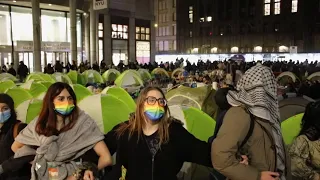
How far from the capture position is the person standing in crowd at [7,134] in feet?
11.0

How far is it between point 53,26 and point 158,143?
32.9 metres

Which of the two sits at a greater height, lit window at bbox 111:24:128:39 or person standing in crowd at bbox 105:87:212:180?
lit window at bbox 111:24:128:39

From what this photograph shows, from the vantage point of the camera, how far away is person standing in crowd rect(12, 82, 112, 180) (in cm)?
297

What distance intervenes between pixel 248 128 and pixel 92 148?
4.97ft

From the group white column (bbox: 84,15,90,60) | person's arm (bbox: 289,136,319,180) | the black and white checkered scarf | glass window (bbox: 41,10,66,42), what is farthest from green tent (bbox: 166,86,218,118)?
white column (bbox: 84,15,90,60)

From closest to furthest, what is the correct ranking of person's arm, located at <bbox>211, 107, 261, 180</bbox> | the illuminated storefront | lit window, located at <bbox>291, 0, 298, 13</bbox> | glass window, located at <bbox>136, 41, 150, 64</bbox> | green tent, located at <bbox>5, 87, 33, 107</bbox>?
1. person's arm, located at <bbox>211, 107, 261, 180</bbox>
2. green tent, located at <bbox>5, 87, 33, 107</bbox>
3. the illuminated storefront
4. glass window, located at <bbox>136, 41, 150, 64</bbox>
5. lit window, located at <bbox>291, 0, 298, 13</bbox>

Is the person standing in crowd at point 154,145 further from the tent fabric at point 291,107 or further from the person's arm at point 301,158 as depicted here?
the tent fabric at point 291,107

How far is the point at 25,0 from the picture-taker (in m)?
28.2

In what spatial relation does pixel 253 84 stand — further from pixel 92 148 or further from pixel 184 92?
pixel 184 92

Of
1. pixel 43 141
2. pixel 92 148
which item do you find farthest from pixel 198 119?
pixel 43 141

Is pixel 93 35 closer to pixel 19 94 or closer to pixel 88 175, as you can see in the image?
pixel 19 94

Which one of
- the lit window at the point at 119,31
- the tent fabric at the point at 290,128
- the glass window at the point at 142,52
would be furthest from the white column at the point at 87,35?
the tent fabric at the point at 290,128

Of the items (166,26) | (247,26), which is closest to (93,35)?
(247,26)

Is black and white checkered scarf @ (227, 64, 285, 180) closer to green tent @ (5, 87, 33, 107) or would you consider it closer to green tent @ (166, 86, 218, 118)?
green tent @ (166, 86, 218, 118)
